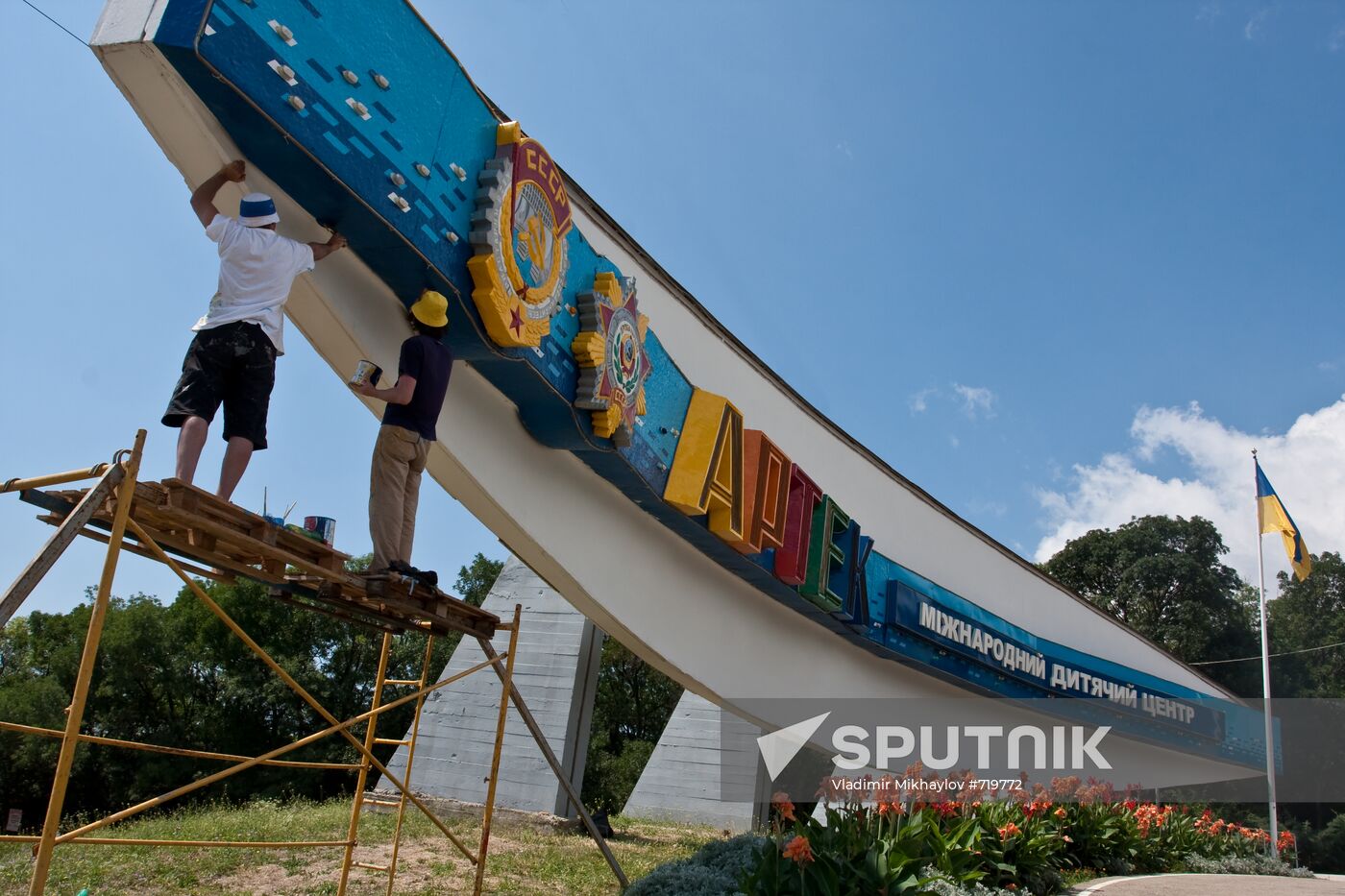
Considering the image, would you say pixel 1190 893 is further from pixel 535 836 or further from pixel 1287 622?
pixel 1287 622

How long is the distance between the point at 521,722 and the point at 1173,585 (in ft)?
113

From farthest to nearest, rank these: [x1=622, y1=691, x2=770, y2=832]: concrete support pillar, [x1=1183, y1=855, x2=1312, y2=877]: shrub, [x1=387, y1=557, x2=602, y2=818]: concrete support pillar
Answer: [x1=622, y1=691, x2=770, y2=832]: concrete support pillar < [x1=387, y1=557, x2=602, y2=818]: concrete support pillar < [x1=1183, y1=855, x2=1312, y2=877]: shrub

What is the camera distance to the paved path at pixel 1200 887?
856 cm

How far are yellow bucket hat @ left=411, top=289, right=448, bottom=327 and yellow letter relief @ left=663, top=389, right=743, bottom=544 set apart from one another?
3.39m

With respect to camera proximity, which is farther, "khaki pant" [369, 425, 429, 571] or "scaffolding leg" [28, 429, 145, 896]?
"khaki pant" [369, 425, 429, 571]

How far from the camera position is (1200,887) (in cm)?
911

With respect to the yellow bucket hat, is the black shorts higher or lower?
lower

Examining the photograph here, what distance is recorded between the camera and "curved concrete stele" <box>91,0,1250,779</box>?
523cm

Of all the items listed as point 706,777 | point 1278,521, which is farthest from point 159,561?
Result: point 1278,521

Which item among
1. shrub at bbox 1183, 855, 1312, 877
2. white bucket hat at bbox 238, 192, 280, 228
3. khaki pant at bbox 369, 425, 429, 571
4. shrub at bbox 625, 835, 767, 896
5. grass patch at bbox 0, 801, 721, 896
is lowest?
grass patch at bbox 0, 801, 721, 896

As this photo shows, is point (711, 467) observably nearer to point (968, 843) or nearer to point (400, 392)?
point (968, 843)

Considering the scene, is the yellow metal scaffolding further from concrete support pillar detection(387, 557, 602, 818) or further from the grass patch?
concrete support pillar detection(387, 557, 602, 818)

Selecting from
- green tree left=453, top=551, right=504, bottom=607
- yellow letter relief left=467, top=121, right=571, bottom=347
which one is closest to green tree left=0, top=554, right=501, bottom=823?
green tree left=453, top=551, right=504, bottom=607

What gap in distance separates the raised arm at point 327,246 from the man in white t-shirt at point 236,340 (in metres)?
0.39
